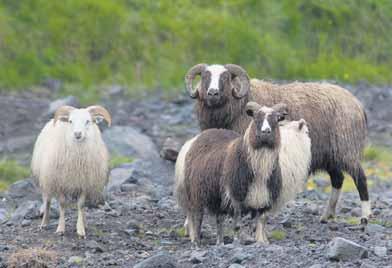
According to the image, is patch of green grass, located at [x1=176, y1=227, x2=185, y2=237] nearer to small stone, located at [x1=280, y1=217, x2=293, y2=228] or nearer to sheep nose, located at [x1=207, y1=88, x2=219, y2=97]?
small stone, located at [x1=280, y1=217, x2=293, y2=228]

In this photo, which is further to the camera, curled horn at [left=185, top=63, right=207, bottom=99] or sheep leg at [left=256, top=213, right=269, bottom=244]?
curled horn at [left=185, top=63, right=207, bottom=99]

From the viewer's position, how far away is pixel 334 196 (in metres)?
17.5

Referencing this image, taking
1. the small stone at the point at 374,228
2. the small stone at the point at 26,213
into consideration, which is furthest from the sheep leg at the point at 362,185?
the small stone at the point at 26,213

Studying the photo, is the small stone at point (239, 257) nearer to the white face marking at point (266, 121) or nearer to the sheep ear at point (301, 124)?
the white face marking at point (266, 121)

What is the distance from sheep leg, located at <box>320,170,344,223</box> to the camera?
1736 cm

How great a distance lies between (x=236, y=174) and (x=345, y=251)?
2429mm

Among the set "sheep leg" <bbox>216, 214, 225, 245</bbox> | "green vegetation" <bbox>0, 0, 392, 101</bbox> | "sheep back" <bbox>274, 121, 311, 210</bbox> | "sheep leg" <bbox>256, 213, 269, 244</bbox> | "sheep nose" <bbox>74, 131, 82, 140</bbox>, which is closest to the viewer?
"sheep leg" <bbox>256, 213, 269, 244</bbox>

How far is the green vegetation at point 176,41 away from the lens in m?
31.3

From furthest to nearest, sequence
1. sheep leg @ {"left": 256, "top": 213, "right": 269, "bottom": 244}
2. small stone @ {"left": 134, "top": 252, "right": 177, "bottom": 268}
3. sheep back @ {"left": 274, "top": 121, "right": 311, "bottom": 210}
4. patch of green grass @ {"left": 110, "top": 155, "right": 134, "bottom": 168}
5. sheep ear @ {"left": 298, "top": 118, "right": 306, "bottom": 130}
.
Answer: patch of green grass @ {"left": 110, "top": 155, "right": 134, "bottom": 168} < sheep ear @ {"left": 298, "top": 118, "right": 306, "bottom": 130} < sheep back @ {"left": 274, "top": 121, "right": 311, "bottom": 210} < sheep leg @ {"left": 256, "top": 213, "right": 269, "bottom": 244} < small stone @ {"left": 134, "top": 252, "right": 177, "bottom": 268}

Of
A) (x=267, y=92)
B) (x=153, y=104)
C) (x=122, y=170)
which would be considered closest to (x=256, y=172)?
(x=267, y=92)

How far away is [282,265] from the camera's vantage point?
477 inches

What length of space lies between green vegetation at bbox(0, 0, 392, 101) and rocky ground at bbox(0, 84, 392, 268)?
408cm

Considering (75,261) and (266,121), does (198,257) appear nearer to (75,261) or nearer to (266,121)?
(75,261)

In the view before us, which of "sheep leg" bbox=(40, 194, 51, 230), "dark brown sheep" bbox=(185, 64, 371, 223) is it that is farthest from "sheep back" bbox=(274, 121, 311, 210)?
"sheep leg" bbox=(40, 194, 51, 230)
